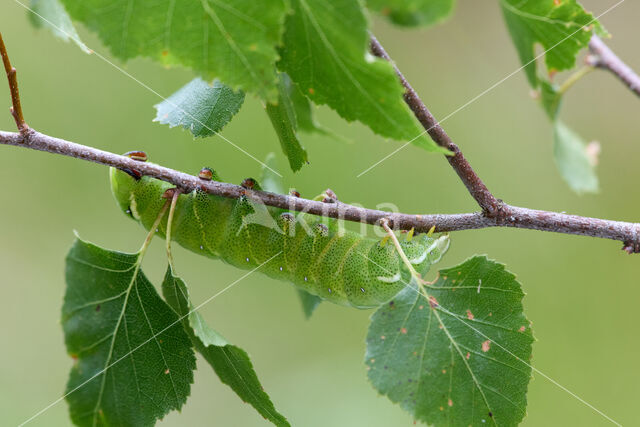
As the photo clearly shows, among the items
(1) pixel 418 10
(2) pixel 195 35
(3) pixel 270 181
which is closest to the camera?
(1) pixel 418 10

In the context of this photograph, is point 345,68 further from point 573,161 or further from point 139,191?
point 573,161

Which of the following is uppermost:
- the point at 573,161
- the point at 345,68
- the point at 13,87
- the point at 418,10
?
the point at 418,10

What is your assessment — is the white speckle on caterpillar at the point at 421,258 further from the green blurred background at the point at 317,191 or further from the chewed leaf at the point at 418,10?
the green blurred background at the point at 317,191

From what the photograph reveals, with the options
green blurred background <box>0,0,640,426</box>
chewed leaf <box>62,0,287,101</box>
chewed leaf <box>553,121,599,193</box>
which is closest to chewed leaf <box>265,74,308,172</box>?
chewed leaf <box>62,0,287,101</box>

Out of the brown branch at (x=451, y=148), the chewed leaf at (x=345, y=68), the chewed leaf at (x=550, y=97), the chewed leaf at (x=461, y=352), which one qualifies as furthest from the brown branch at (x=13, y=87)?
the chewed leaf at (x=550, y=97)

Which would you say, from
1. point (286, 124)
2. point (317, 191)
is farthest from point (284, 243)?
point (317, 191)

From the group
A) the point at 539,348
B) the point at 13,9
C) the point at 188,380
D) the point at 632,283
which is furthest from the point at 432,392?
the point at 13,9
